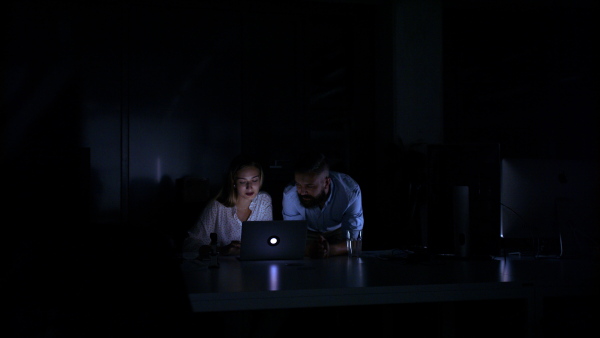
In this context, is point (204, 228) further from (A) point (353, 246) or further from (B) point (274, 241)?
(A) point (353, 246)

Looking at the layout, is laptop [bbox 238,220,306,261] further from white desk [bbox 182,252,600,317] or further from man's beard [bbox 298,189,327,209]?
man's beard [bbox 298,189,327,209]

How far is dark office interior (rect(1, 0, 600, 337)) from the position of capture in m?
4.16

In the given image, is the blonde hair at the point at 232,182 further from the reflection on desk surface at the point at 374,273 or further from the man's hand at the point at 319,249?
the man's hand at the point at 319,249

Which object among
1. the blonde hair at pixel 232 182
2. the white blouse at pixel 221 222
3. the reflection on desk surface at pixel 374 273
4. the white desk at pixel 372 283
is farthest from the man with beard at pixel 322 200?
the white desk at pixel 372 283

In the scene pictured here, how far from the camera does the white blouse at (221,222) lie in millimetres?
3480

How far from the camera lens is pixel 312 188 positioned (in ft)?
11.5

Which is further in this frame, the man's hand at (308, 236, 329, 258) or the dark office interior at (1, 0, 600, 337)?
the dark office interior at (1, 0, 600, 337)

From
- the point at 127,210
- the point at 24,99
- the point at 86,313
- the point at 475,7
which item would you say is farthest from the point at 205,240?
the point at 475,7

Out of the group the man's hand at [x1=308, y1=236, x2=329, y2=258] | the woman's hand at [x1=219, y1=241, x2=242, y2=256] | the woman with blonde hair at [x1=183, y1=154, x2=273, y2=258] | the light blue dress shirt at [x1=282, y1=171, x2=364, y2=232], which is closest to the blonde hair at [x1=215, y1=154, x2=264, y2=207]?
the woman with blonde hair at [x1=183, y1=154, x2=273, y2=258]

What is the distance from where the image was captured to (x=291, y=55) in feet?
15.5

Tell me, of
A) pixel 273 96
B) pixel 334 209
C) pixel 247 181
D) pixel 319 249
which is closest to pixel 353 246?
pixel 319 249

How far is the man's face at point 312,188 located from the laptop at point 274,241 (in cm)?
66

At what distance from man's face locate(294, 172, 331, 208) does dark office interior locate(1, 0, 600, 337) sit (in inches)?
22.8

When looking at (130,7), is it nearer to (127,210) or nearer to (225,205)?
(127,210)
